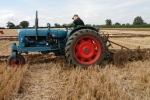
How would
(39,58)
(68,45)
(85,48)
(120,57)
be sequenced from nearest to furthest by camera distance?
(68,45), (85,48), (120,57), (39,58)

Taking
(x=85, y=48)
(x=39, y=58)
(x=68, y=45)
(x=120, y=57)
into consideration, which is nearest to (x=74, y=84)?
(x=68, y=45)

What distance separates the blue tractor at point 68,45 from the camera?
237 inches

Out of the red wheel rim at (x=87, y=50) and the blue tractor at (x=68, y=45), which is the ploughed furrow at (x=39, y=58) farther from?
the red wheel rim at (x=87, y=50)

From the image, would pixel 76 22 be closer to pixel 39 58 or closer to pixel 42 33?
pixel 42 33

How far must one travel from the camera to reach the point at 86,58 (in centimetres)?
624

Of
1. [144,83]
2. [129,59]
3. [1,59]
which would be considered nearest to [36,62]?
[1,59]

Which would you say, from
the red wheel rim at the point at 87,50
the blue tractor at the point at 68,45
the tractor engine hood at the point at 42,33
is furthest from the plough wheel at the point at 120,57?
the tractor engine hood at the point at 42,33

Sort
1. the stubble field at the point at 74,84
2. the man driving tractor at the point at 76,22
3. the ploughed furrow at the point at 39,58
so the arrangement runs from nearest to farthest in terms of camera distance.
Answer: the stubble field at the point at 74,84 < the man driving tractor at the point at 76,22 < the ploughed furrow at the point at 39,58

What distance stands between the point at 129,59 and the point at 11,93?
14.5 ft

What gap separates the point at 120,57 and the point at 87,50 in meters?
1.11

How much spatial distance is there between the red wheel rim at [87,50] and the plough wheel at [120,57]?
622 millimetres

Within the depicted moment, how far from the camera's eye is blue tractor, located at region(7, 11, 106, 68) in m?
6.02

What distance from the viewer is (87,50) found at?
6215 mm

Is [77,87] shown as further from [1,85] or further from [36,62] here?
[36,62]
